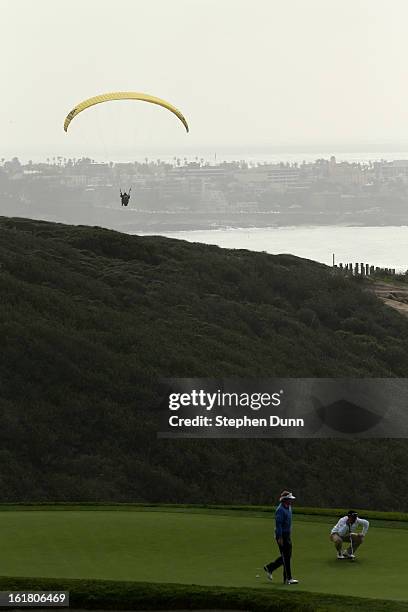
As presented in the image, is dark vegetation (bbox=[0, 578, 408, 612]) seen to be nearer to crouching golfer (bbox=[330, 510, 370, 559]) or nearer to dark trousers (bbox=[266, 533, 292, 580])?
dark trousers (bbox=[266, 533, 292, 580])

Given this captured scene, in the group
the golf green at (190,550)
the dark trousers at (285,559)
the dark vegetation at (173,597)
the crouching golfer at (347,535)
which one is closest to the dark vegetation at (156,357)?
the golf green at (190,550)

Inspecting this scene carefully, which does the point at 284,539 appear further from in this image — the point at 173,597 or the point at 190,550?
the point at 190,550

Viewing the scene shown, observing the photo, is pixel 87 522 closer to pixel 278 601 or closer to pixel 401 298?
pixel 278 601

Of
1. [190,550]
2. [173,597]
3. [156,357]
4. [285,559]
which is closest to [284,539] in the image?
[285,559]

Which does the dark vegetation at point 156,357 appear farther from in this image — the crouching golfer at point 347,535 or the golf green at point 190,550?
the crouching golfer at point 347,535

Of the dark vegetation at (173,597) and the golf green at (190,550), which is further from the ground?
the dark vegetation at (173,597)

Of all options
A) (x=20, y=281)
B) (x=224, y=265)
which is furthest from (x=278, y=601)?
(x=224, y=265)

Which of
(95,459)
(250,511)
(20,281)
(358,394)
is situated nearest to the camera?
(250,511)
